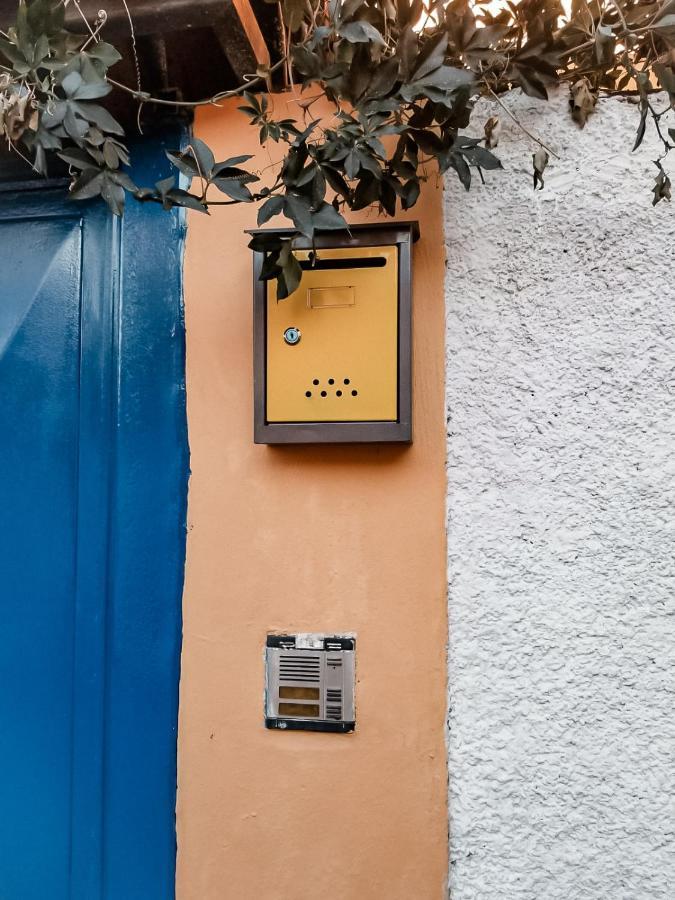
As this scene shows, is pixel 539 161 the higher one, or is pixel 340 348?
pixel 539 161

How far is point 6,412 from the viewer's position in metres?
1.94

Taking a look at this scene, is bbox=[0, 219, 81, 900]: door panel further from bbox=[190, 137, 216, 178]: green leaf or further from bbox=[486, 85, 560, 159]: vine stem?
bbox=[486, 85, 560, 159]: vine stem

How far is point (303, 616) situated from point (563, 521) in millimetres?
644

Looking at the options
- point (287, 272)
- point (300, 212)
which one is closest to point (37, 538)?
point (287, 272)

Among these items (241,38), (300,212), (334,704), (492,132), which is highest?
(241,38)

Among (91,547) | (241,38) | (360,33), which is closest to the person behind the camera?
(360,33)

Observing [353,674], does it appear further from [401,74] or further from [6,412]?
[401,74]

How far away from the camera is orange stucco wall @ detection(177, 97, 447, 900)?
1.67m

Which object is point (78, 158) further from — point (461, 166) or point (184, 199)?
point (461, 166)

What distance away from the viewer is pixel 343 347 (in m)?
1.68

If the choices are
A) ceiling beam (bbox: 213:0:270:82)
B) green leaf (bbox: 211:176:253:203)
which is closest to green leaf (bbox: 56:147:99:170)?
green leaf (bbox: 211:176:253:203)

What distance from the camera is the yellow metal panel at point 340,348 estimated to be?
5.46 ft

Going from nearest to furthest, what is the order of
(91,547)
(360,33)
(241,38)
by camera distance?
(360,33) < (241,38) < (91,547)

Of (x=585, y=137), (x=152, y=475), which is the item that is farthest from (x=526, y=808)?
(x=585, y=137)
